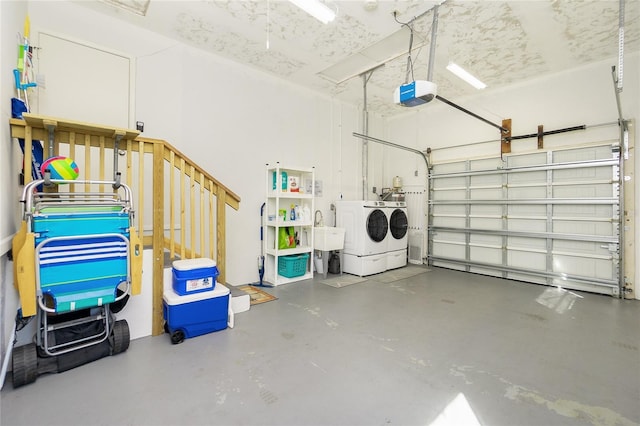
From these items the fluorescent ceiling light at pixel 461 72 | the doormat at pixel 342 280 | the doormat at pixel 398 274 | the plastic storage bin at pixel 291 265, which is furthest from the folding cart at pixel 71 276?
the fluorescent ceiling light at pixel 461 72

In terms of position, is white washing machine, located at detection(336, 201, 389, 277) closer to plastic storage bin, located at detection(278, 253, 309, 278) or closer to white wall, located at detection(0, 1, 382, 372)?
white wall, located at detection(0, 1, 382, 372)

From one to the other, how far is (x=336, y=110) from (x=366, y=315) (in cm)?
423

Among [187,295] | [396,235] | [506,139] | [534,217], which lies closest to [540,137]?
[506,139]

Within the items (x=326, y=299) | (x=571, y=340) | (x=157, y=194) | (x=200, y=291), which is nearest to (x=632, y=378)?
(x=571, y=340)

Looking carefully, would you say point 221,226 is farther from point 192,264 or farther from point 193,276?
point 193,276

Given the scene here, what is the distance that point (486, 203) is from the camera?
17.5 feet

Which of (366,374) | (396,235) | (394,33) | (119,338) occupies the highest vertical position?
(394,33)

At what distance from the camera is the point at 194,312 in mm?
2668

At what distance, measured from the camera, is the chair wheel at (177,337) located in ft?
8.38

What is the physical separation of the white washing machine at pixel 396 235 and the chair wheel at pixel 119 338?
4380mm

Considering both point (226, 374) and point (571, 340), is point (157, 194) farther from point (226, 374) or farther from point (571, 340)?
point (571, 340)

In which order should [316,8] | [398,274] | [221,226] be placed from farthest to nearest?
1. [398,274]
2. [221,226]
3. [316,8]

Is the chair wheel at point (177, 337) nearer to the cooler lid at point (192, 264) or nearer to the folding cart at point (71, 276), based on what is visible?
the folding cart at point (71, 276)

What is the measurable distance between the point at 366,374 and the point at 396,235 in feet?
12.8
